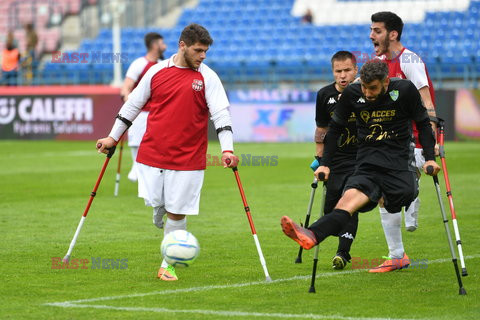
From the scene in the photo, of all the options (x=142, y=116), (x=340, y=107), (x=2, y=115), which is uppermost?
(x=340, y=107)

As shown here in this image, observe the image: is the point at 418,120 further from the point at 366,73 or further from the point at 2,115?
the point at 2,115

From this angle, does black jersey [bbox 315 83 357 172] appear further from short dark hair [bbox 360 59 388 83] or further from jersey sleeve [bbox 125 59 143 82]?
jersey sleeve [bbox 125 59 143 82]

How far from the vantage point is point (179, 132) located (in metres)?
9.04

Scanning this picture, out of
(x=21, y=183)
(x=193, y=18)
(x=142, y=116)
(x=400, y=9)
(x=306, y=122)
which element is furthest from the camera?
(x=193, y=18)

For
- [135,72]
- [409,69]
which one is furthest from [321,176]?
[135,72]

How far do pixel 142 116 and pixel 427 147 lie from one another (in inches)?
305

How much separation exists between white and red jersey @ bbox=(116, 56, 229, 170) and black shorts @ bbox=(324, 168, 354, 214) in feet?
4.86

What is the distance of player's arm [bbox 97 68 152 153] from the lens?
30.1 feet

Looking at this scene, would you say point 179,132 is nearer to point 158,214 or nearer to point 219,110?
point 219,110

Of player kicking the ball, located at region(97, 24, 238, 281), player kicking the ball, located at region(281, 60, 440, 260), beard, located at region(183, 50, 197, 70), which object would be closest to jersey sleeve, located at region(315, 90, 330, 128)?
player kicking the ball, located at region(281, 60, 440, 260)

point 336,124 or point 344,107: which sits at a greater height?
point 344,107

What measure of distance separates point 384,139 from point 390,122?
0.52 feet

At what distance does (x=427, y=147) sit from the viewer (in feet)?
28.1

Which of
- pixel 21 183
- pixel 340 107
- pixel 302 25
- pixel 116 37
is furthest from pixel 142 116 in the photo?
pixel 302 25
